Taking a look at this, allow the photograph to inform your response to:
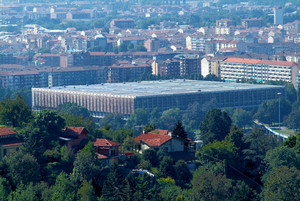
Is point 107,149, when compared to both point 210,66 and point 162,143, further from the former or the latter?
point 210,66

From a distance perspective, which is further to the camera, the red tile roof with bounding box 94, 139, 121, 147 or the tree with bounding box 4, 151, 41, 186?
the red tile roof with bounding box 94, 139, 121, 147

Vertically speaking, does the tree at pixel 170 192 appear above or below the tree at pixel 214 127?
below

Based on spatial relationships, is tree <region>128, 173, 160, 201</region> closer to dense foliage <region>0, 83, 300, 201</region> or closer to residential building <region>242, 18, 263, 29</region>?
dense foliage <region>0, 83, 300, 201</region>

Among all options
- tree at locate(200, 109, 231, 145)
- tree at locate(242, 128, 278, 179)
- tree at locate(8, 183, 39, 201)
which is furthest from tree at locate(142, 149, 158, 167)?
tree at locate(8, 183, 39, 201)

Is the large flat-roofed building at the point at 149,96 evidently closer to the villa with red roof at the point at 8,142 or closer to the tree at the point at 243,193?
the villa with red roof at the point at 8,142

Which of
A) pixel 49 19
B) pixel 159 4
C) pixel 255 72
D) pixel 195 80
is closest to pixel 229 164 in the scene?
pixel 195 80

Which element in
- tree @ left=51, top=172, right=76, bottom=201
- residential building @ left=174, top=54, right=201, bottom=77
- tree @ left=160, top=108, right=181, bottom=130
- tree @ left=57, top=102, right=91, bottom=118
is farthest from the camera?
residential building @ left=174, top=54, right=201, bottom=77

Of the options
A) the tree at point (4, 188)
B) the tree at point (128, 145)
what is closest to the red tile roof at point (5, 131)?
the tree at point (4, 188)

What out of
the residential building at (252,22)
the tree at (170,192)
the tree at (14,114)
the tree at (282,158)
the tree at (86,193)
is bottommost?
the tree at (170,192)
